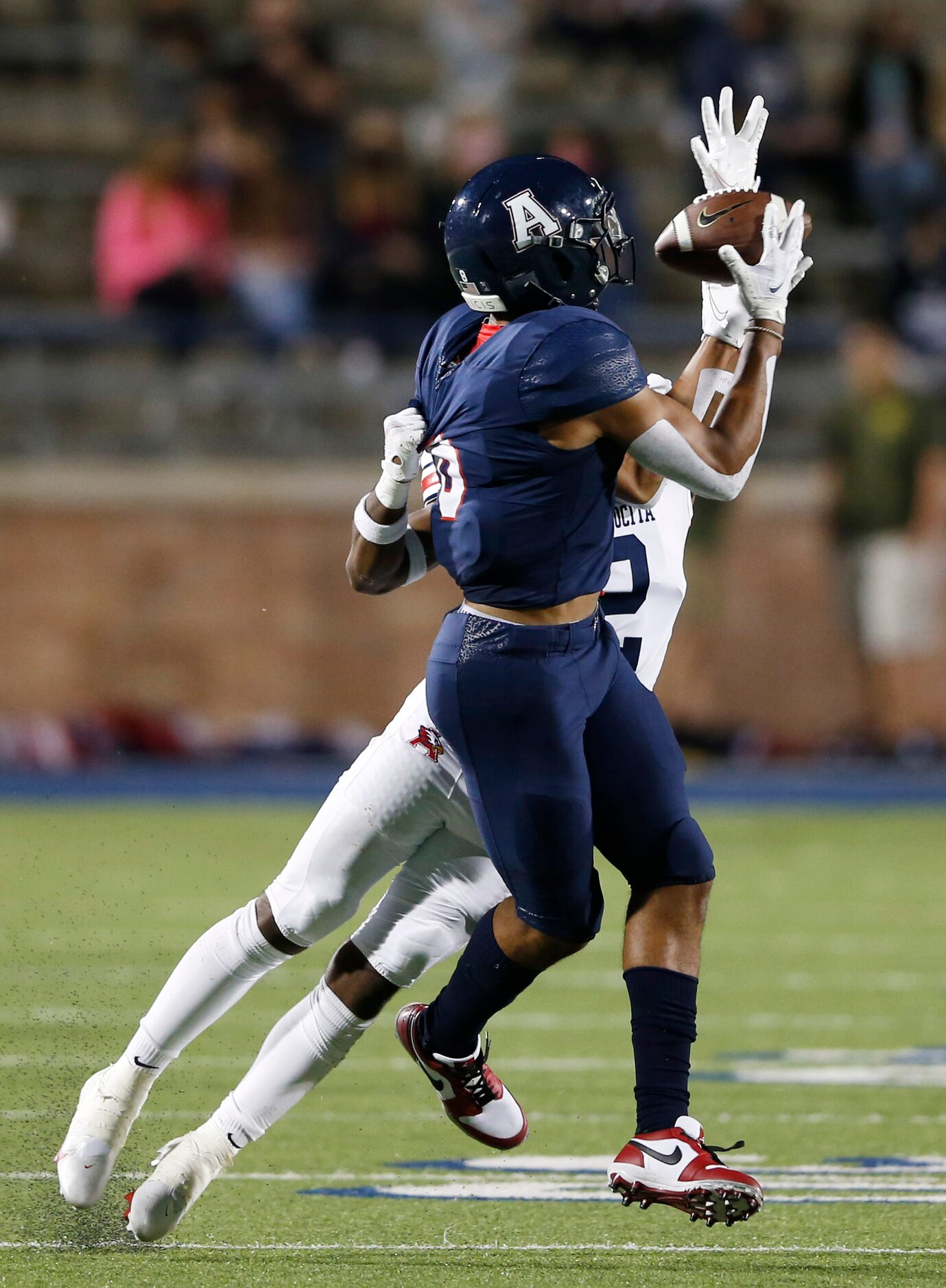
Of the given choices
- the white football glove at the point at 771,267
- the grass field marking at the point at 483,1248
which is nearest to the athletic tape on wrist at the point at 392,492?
the white football glove at the point at 771,267

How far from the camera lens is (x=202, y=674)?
11445mm

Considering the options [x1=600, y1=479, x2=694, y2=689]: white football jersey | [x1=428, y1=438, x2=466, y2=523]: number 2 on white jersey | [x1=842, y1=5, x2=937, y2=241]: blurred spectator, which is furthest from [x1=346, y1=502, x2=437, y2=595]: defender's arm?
[x1=842, y1=5, x2=937, y2=241]: blurred spectator

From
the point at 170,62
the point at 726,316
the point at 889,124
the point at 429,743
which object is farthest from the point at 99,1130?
the point at 889,124

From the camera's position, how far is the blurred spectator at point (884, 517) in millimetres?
11078

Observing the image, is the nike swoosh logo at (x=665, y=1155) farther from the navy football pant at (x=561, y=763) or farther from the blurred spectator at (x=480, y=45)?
the blurred spectator at (x=480, y=45)

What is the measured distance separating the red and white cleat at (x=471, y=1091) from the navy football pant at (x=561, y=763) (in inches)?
15.0

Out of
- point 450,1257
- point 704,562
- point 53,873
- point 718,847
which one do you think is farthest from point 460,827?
point 704,562

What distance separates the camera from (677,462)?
341cm

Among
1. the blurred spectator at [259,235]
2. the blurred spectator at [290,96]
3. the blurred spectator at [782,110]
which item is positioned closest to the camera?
the blurred spectator at [259,235]

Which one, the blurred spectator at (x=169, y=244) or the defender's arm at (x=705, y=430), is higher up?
the defender's arm at (x=705, y=430)

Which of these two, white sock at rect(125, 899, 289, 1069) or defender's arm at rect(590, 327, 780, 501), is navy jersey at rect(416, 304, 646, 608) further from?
white sock at rect(125, 899, 289, 1069)

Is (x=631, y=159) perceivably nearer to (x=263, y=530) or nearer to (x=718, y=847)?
(x=263, y=530)

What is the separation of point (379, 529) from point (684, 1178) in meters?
1.17

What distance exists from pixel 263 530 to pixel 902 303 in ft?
11.7
